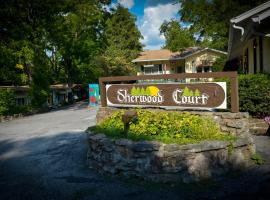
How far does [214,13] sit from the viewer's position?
2277 cm

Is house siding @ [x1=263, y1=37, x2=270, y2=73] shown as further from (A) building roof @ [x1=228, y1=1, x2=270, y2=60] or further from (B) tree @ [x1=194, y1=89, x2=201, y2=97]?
(B) tree @ [x1=194, y1=89, x2=201, y2=97]

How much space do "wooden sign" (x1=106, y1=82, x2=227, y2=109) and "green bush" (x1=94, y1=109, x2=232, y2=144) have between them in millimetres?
370

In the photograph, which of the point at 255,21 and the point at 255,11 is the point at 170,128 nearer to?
the point at 255,21

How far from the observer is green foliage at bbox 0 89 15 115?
2053 cm

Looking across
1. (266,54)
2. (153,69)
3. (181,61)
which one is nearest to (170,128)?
(266,54)

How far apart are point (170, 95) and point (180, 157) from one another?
7.50 feet

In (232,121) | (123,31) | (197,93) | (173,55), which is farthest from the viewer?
(123,31)

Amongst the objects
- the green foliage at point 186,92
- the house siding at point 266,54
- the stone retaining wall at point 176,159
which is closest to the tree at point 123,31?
the house siding at point 266,54

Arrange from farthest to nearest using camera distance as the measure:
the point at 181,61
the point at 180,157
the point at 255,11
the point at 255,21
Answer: the point at 181,61, the point at 255,11, the point at 255,21, the point at 180,157

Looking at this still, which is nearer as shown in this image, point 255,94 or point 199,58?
point 255,94

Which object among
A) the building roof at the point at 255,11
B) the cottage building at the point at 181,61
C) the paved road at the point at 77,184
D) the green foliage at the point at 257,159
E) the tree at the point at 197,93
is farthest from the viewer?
the cottage building at the point at 181,61

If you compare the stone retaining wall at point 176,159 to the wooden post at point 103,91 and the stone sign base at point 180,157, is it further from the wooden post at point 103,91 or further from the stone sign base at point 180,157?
the wooden post at point 103,91

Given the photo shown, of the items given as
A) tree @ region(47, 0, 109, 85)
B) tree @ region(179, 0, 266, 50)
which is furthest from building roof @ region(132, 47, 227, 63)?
tree @ region(179, 0, 266, 50)

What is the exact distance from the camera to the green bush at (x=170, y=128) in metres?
6.49
